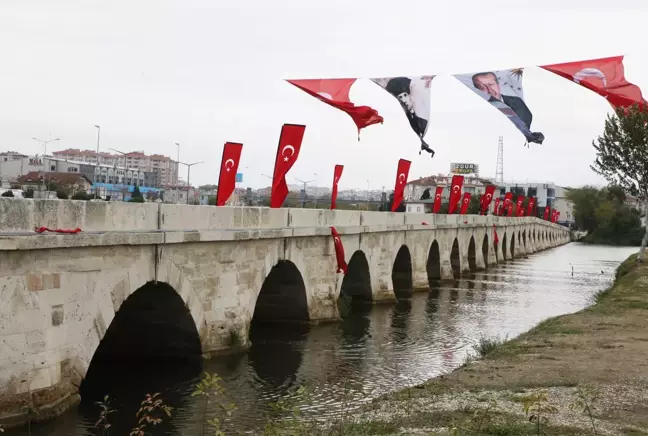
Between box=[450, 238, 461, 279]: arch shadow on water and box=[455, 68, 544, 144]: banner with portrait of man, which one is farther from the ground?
box=[455, 68, 544, 144]: banner with portrait of man

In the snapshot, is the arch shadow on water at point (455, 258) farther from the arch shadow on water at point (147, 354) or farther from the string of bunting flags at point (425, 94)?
the arch shadow on water at point (147, 354)

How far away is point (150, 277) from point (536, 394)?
6065mm

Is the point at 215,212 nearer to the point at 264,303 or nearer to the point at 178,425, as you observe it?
the point at 178,425

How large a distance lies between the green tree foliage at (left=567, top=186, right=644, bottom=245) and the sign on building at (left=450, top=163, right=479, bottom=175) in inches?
1124

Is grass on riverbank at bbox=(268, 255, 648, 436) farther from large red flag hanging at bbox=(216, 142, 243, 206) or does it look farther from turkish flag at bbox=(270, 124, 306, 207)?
large red flag hanging at bbox=(216, 142, 243, 206)

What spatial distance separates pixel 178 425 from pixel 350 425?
3355mm

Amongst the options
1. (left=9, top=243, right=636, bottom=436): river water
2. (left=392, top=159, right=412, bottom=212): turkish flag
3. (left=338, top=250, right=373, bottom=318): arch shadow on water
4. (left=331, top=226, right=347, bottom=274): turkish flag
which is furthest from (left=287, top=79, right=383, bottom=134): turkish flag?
(left=392, top=159, right=412, bottom=212): turkish flag

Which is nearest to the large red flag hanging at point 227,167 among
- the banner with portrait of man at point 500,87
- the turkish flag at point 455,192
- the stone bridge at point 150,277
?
the stone bridge at point 150,277

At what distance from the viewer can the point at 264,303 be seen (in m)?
20.6

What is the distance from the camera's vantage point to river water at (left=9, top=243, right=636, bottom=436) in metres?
12.2

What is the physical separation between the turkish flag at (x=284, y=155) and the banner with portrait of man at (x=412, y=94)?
3220mm

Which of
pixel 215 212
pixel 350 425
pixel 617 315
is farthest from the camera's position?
pixel 617 315

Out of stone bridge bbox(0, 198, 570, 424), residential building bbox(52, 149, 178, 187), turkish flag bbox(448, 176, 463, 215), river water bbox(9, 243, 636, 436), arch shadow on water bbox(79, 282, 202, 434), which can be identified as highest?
residential building bbox(52, 149, 178, 187)

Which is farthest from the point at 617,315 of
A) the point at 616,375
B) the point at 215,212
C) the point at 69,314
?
the point at 69,314
